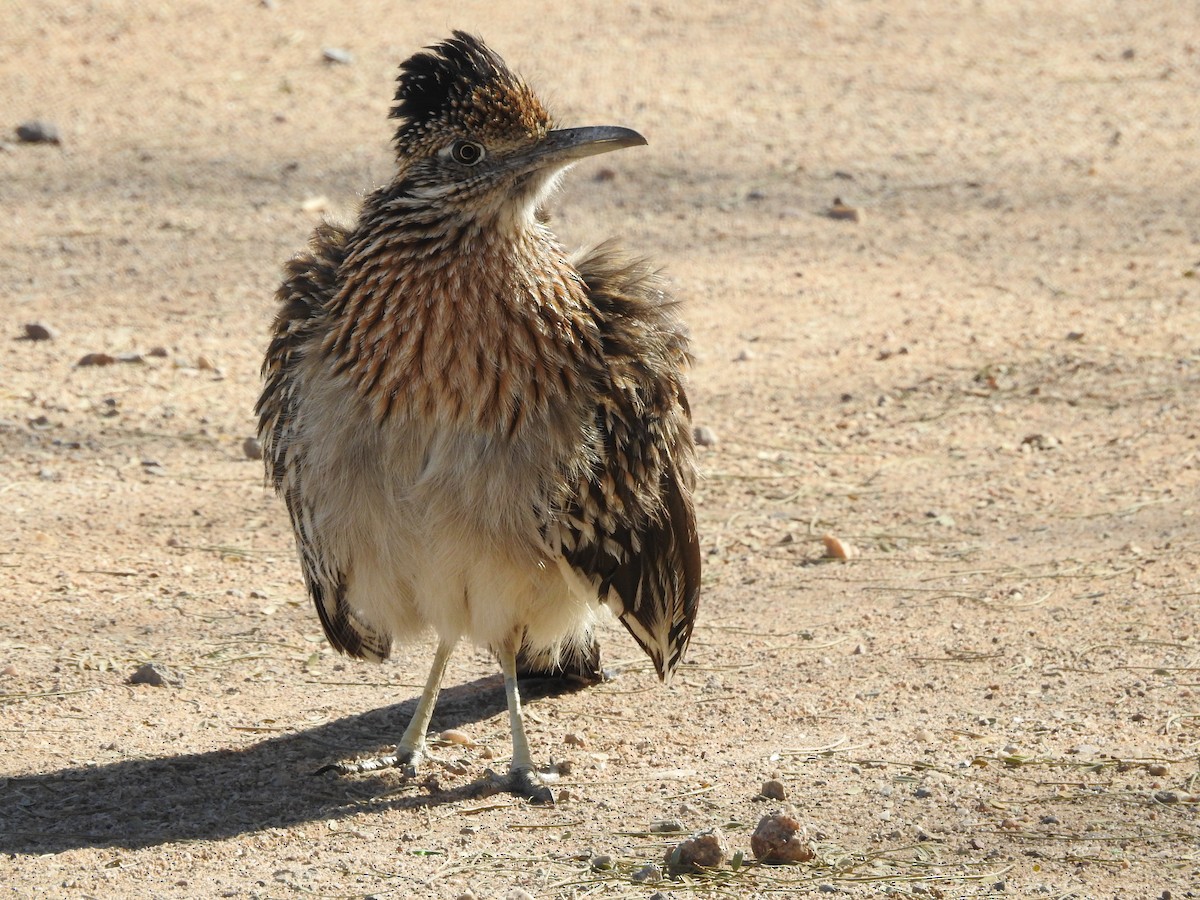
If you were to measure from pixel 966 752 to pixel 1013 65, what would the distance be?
32.5 feet

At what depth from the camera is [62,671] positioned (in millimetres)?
5906

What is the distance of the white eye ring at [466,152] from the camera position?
4.94 meters

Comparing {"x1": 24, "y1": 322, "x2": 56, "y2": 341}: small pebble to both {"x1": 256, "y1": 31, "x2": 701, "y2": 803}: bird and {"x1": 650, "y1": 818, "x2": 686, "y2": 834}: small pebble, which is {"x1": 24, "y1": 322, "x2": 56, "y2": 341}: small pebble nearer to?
{"x1": 256, "y1": 31, "x2": 701, "y2": 803}: bird

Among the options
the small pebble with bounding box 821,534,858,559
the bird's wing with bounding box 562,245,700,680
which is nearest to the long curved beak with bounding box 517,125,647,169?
the bird's wing with bounding box 562,245,700,680

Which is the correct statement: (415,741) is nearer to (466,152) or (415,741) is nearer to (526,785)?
(526,785)

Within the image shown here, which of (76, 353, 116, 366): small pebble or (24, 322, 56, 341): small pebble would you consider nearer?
(76, 353, 116, 366): small pebble

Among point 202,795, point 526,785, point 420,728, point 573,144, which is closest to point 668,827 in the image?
point 526,785

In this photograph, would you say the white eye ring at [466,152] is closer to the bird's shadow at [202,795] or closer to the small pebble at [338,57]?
the bird's shadow at [202,795]

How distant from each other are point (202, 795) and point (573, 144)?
2.42 m

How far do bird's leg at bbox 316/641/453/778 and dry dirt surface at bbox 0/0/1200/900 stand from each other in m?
0.08

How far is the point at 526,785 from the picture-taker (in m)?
5.27

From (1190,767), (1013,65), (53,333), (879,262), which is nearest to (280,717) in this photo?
(1190,767)

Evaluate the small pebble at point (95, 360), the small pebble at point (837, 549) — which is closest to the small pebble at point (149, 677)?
the small pebble at point (837, 549)

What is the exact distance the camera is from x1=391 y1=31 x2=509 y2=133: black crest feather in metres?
4.92
